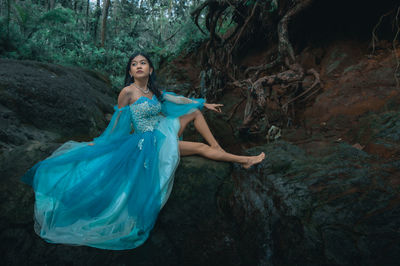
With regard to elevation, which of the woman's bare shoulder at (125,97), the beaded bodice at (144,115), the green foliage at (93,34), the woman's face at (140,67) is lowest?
the beaded bodice at (144,115)

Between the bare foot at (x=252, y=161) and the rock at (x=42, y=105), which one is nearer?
the bare foot at (x=252, y=161)

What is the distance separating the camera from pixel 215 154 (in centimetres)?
237

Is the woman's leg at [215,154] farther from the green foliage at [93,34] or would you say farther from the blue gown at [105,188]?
the green foliage at [93,34]

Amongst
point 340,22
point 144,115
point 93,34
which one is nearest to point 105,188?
point 144,115

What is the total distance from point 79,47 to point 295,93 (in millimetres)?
11002

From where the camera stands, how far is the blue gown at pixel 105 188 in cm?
176

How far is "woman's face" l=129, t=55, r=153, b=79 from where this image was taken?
8.79 feet

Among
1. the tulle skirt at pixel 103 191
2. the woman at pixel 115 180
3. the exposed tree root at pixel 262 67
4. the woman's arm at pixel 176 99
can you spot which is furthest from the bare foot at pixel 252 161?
the exposed tree root at pixel 262 67

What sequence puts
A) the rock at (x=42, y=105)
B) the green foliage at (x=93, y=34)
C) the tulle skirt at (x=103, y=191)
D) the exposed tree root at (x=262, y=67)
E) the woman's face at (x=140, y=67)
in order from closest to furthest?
the tulle skirt at (x=103, y=191) → the woman's face at (x=140, y=67) → the rock at (x=42, y=105) → the exposed tree root at (x=262, y=67) → the green foliage at (x=93, y=34)

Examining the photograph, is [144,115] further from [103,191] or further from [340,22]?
[340,22]

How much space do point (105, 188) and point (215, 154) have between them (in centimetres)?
108

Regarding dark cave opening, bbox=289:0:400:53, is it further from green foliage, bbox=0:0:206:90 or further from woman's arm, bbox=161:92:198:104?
woman's arm, bbox=161:92:198:104

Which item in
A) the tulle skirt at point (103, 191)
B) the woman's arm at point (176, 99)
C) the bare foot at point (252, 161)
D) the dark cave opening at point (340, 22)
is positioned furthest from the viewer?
the dark cave opening at point (340, 22)

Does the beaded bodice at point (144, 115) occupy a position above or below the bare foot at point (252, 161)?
above
